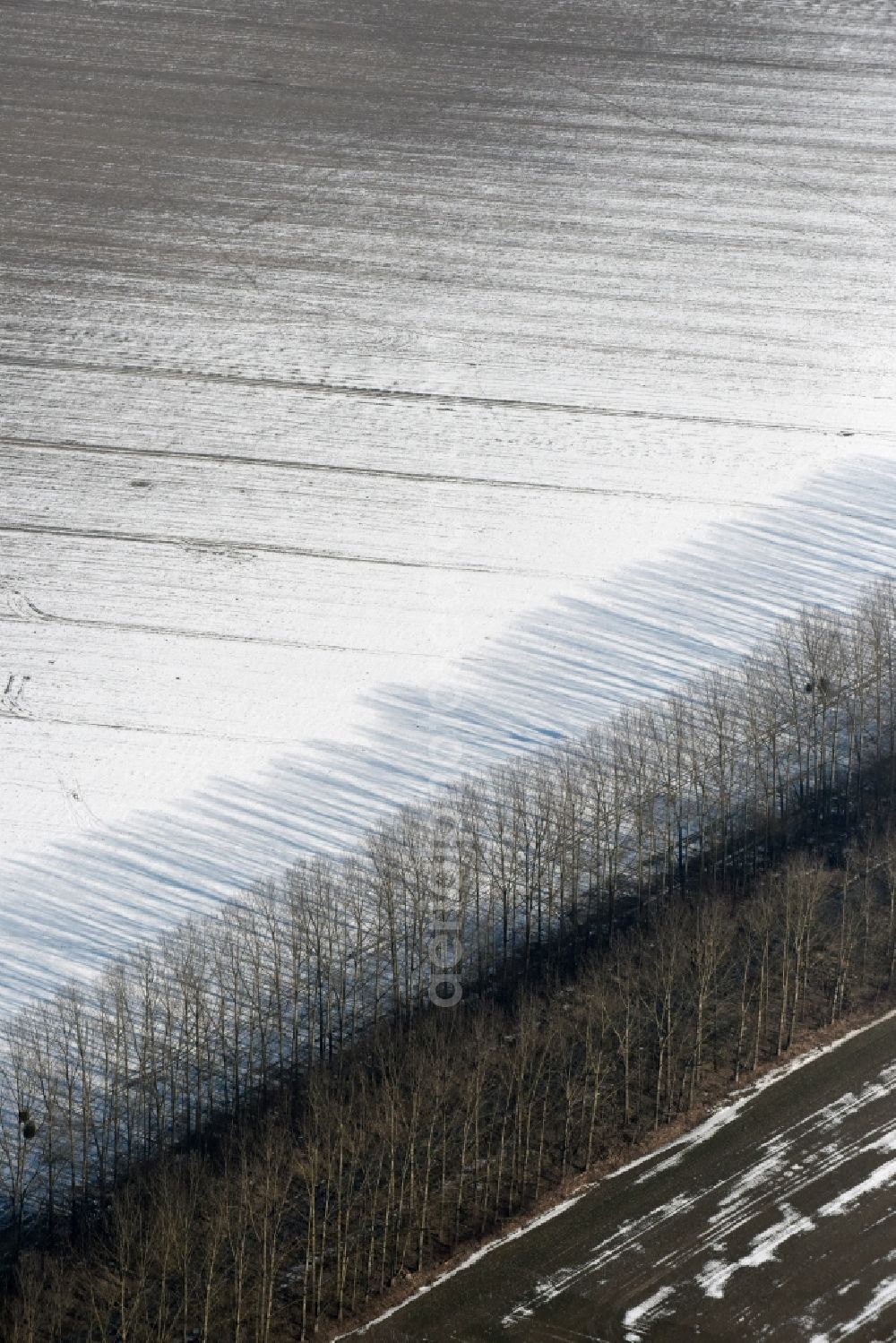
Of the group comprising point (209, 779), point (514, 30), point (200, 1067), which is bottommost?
point (200, 1067)

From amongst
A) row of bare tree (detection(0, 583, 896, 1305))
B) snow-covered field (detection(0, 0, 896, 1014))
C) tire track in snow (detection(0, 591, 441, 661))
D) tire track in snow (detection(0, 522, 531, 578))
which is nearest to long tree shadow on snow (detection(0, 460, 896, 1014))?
snow-covered field (detection(0, 0, 896, 1014))

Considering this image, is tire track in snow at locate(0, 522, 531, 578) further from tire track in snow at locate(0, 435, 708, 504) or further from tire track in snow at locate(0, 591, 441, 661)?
tire track in snow at locate(0, 435, 708, 504)

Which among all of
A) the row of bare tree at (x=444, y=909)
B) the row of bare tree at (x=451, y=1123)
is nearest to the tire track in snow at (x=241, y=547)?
the row of bare tree at (x=444, y=909)

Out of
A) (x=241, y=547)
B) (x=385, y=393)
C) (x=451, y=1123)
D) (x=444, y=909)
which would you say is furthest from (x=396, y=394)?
(x=451, y=1123)

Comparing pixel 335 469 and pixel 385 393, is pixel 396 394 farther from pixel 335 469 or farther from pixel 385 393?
pixel 335 469

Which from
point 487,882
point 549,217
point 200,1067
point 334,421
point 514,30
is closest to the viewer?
point 200,1067

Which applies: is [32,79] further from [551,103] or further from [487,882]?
[487,882]

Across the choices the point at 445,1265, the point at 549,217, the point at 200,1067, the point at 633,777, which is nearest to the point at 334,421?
the point at 549,217
